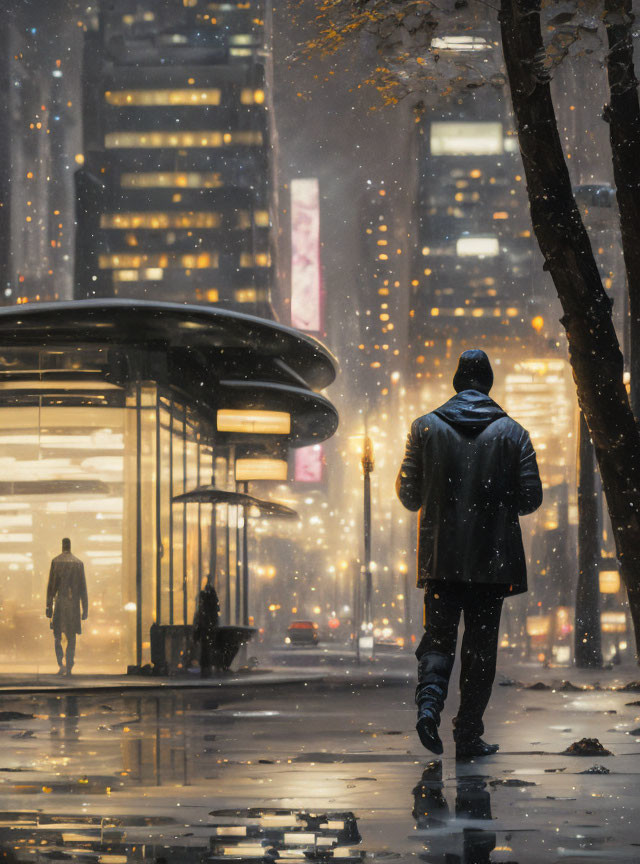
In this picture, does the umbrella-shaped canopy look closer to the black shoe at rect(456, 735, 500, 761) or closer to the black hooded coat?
the black hooded coat

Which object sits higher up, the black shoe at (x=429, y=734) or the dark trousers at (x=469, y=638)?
the dark trousers at (x=469, y=638)

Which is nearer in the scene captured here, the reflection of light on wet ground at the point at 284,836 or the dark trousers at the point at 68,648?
the reflection of light on wet ground at the point at 284,836

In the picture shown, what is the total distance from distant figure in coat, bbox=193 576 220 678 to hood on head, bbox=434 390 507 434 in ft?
49.5

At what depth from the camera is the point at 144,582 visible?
2267cm

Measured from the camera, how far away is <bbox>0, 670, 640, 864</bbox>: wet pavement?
418 cm

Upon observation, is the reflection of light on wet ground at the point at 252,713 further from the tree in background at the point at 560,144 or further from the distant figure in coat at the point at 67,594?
the distant figure in coat at the point at 67,594

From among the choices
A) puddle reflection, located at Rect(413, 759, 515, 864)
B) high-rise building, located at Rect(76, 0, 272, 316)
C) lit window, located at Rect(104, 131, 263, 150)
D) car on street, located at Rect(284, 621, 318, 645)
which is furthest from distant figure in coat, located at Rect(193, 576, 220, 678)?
lit window, located at Rect(104, 131, 263, 150)

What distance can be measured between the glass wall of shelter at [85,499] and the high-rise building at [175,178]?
4708 inches

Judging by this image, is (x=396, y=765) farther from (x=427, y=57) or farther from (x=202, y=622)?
(x=202, y=622)

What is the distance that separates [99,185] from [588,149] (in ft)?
214

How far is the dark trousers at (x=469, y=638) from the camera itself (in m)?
6.96

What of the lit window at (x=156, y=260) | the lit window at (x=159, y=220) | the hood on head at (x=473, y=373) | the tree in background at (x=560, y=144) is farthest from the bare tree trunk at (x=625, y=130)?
the lit window at (x=159, y=220)

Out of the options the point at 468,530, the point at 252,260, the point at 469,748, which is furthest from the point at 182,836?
the point at 252,260

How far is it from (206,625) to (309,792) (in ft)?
54.8
